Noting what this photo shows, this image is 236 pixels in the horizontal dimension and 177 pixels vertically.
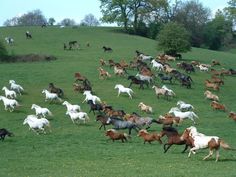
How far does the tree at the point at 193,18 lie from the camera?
4497 inches

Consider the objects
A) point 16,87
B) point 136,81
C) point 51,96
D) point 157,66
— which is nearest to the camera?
point 51,96

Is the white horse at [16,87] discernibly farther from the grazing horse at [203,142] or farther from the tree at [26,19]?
the tree at [26,19]

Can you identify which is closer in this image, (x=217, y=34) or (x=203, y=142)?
(x=203, y=142)

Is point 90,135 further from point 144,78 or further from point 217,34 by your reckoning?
point 217,34

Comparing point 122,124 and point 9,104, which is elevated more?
point 122,124

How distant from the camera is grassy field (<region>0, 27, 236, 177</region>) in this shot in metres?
17.4

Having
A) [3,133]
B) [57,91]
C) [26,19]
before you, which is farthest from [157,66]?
[26,19]

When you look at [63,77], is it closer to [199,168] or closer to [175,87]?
[175,87]

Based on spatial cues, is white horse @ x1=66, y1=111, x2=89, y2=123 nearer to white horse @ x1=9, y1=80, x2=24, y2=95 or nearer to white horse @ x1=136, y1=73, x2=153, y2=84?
white horse @ x1=9, y1=80, x2=24, y2=95

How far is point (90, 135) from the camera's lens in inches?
1078

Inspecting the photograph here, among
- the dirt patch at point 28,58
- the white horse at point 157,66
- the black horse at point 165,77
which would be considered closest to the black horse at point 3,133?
the black horse at point 165,77

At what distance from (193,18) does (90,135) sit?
9460 cm

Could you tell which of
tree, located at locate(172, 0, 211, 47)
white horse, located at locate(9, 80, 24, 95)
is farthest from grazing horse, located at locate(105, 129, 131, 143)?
tree, located at locate(172, 0, 211, 47)

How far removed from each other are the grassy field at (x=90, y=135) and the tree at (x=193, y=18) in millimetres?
46980
